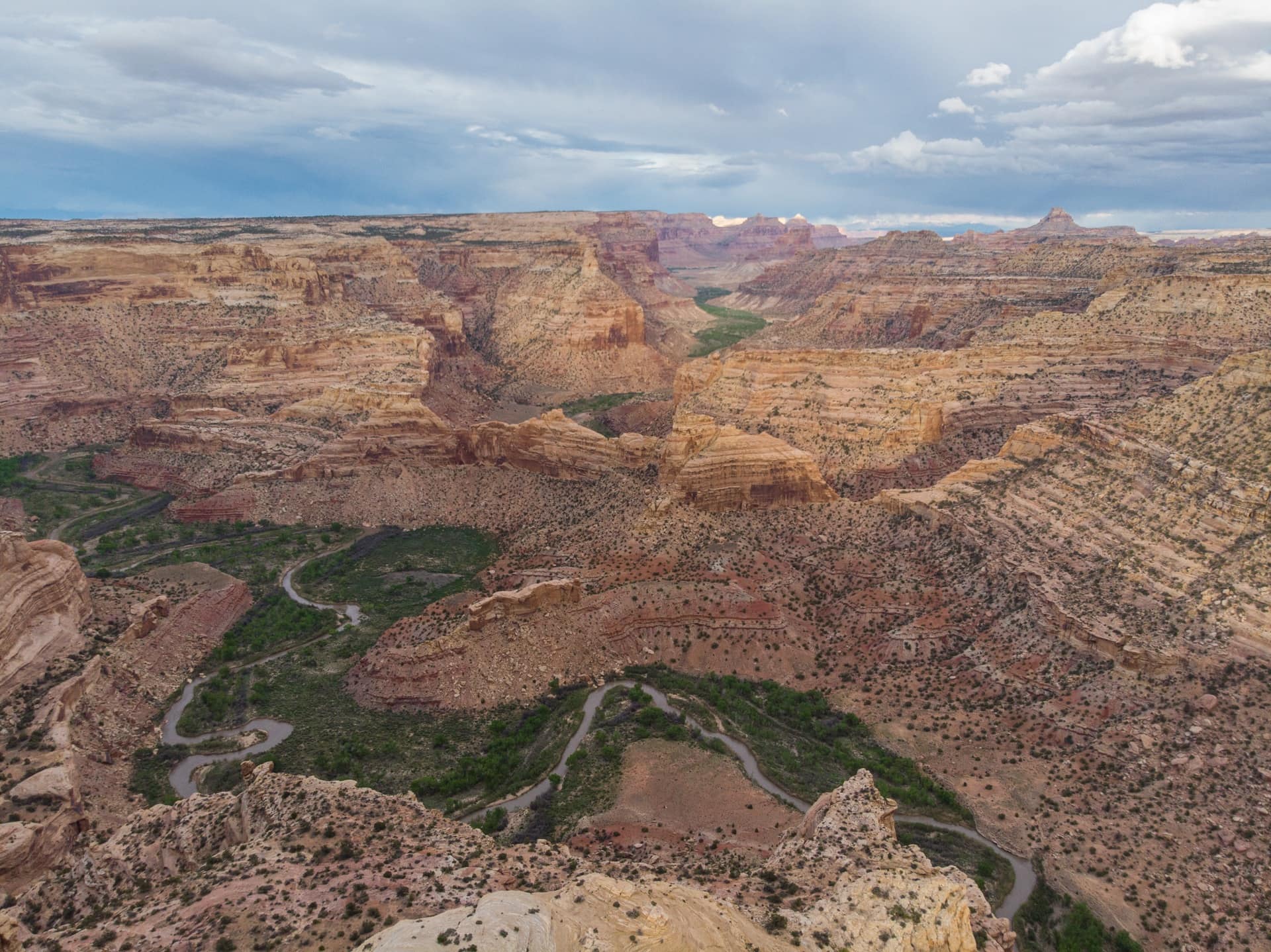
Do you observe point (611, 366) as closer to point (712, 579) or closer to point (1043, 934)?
→ point (712, 579)

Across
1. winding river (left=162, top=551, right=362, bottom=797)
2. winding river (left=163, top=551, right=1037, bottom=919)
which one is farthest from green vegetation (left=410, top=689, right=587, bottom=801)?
winding river (left=162, top=551, right=362, bottom=797)

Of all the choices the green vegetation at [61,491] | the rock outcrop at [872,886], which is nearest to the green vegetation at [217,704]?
the green vegetation at [61,491]

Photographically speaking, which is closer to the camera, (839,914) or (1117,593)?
(839,914)

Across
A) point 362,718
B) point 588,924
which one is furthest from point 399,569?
point 588,924

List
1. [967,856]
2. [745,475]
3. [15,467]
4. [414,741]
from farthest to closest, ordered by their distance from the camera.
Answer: [15,467], [745,475], [414,741], [967,856]

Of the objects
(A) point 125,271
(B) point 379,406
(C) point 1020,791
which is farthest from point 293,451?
(C) point 1020,791

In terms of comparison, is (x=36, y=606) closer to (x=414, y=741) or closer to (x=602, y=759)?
(x=414, y=741)
